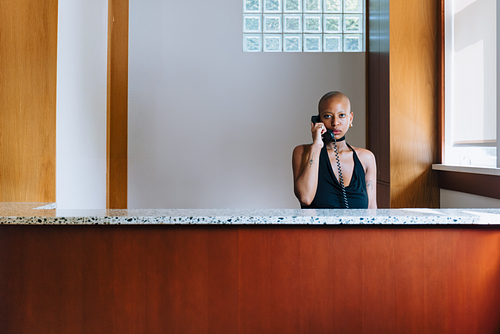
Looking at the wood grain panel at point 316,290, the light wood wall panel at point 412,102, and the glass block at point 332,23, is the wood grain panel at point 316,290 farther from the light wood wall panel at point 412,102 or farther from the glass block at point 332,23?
the glass block at point 332,23

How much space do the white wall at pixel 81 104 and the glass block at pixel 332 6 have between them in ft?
7.03

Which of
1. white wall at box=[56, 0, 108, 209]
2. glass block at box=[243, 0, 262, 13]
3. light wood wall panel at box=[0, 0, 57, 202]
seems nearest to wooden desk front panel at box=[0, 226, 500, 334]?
light wood wall panel at box=[0, 0, 57, 202]

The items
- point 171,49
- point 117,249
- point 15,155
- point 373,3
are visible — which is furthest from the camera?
point 171,49

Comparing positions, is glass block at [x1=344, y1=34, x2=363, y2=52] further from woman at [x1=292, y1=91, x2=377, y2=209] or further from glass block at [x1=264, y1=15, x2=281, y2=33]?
woman at [x1=292, y1=91, x2=377, y2=209]

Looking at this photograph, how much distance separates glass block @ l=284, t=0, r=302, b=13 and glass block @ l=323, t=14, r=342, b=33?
29 centimetres

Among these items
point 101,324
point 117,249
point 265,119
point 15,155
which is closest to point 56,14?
point 15,155

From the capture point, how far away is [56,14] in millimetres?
1781

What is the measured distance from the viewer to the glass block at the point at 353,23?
12.0ft

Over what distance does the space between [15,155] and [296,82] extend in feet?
8.45

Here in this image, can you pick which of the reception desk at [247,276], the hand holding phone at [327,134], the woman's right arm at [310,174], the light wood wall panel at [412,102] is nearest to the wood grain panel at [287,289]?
the reception desk at [247,276]

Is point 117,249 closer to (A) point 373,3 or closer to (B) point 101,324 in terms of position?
(B) point 101,324

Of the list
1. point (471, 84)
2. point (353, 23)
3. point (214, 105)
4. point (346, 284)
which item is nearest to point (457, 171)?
point (471, 84)

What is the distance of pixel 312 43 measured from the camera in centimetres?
364

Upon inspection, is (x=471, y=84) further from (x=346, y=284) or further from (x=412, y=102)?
(x=346, y=284)
